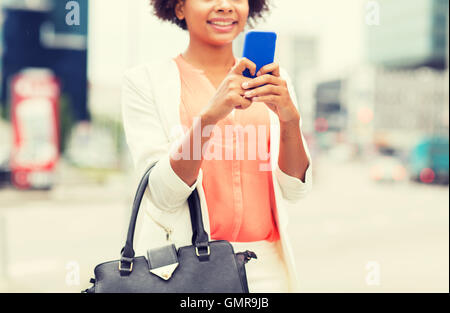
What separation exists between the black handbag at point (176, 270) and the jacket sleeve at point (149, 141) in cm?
8

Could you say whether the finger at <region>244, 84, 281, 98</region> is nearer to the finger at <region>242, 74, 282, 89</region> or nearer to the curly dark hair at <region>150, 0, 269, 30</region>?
the finger at <region>242, 74, 282, 89</region>

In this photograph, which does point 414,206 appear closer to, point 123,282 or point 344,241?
point 344,241

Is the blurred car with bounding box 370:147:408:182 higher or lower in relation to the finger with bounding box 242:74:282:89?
lower

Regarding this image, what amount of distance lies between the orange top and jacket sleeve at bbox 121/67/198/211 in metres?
0.09

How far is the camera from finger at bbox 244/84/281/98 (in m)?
1.17

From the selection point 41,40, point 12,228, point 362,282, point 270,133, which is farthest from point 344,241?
point 41,40

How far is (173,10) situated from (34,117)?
51.3 ft

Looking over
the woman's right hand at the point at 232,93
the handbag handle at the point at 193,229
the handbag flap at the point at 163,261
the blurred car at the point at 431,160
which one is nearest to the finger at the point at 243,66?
the woman's right hand at the point at 232,93

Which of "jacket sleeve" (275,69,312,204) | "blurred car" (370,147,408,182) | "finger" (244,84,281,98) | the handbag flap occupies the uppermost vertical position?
"finger" (244,84,281,98)

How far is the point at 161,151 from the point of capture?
1.37 m

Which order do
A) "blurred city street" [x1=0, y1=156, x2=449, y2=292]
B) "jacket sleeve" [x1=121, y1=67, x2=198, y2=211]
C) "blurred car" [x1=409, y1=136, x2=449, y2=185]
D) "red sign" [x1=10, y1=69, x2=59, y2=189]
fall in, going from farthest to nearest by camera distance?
"blurred car" [x1=409, y1=136, x2=449, y2=185] < "red sign" [x1=10, y1=69, x2=59, y2=189] < "blurred city street" [x1=0, y1=156, x2=449, y2=292] < "jacket sleeve" [x1=121, y1=67, x2=198, y2=211]

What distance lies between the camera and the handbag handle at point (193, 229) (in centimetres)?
121

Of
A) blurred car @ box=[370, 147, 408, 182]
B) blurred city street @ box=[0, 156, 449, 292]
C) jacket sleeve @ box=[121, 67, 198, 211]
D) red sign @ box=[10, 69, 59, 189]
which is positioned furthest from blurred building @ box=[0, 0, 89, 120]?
jacket sleeve @ box=[121, 67, 198, 211]

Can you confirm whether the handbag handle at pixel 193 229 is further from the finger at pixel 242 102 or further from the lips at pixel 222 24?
the lips at pixel 222 24
